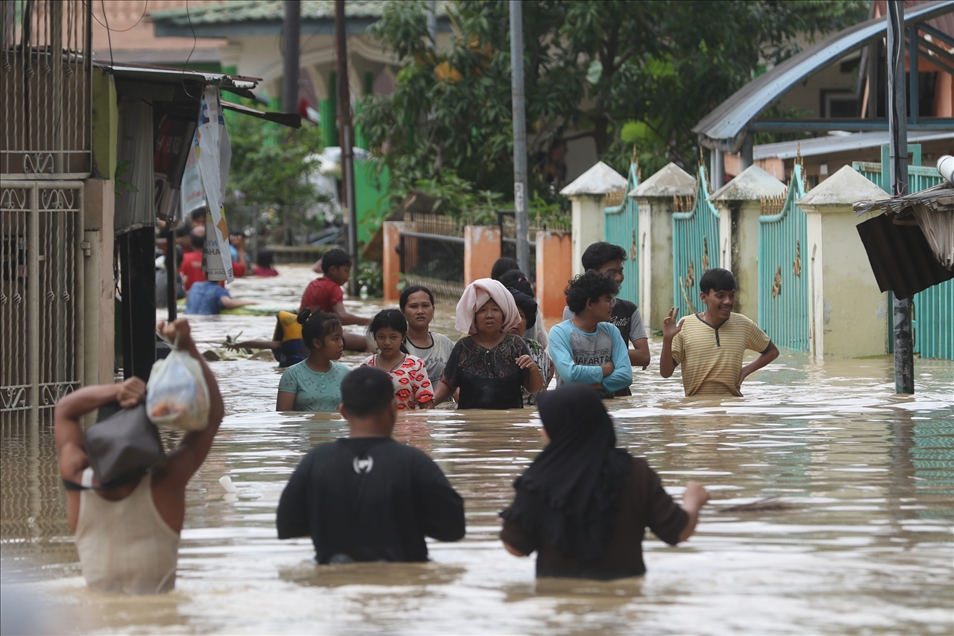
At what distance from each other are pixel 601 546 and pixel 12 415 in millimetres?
5945

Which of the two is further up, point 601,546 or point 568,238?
point 568,238

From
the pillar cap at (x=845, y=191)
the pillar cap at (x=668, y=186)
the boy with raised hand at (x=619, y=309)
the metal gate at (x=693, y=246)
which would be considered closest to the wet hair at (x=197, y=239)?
the pillar cap at (x=668, y=186)

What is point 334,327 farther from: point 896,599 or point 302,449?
point 896,599

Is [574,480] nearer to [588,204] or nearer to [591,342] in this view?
[591,342]

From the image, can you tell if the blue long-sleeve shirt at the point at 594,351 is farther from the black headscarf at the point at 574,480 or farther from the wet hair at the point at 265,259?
the wet hair at the point at 265,259

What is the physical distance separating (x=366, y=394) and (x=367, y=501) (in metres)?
0.37

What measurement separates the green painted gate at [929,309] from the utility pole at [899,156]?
2.34m

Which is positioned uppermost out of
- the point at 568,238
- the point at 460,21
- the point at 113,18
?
the point at 113,18

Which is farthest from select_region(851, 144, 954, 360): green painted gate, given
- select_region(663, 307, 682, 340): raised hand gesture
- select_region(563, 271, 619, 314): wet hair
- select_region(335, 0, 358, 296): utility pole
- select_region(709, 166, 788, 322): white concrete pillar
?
select_region(335, 0, 358, 296): utility pole

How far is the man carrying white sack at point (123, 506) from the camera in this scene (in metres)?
4.70

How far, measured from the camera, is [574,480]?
4.57 meters

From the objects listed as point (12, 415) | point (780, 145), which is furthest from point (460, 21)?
point (12, 415)

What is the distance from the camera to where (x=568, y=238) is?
20438mm

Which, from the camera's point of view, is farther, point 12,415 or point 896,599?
point 12,415
